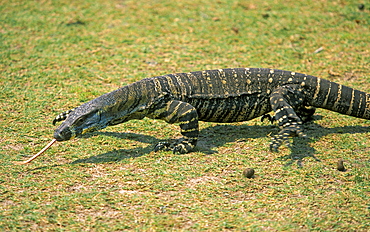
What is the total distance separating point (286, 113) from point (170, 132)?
6.26 ft

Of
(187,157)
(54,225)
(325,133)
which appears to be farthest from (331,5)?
(54,225)

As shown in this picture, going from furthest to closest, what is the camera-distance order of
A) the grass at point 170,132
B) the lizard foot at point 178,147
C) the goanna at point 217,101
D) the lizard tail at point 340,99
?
the lizard tail at point 340,99
the lizard foot at point 178,147
the goanna at point 217,101
the grass at point 170,132

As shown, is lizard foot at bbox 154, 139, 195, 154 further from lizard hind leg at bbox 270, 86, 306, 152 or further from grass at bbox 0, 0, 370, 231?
lizard hind leg at bbox 270, 86, 306, 152

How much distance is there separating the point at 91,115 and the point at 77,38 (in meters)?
5.46

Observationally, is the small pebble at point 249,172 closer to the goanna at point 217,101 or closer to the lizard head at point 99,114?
the goanna at point 217,101

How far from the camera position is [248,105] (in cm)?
678

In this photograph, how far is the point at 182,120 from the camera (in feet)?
20.6

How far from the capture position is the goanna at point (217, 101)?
20.3 ft

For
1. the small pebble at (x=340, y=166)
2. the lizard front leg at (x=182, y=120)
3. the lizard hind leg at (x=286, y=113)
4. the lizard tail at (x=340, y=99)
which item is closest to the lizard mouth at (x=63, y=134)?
the lizard front leg at (x=182, y=120)

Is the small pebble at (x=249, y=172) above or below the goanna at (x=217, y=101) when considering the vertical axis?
below

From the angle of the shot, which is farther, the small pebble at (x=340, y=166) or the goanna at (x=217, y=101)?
the goanna at (x=217, y=101)

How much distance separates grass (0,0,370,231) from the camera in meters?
4.90

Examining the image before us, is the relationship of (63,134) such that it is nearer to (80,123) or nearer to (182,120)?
(80,123)

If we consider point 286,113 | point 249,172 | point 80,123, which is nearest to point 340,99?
point 286,113
